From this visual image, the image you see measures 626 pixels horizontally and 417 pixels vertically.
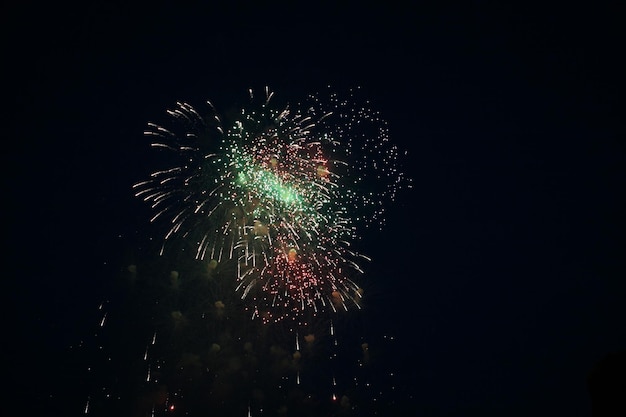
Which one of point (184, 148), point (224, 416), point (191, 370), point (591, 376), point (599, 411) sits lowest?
point (599, 411)

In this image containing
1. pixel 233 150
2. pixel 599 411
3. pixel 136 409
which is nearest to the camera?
pixel 599 411

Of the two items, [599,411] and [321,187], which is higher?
[321,187]

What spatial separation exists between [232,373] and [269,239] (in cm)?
1378

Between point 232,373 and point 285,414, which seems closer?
point 232,373

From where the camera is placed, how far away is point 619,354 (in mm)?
4020

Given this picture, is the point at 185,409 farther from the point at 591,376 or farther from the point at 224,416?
the point at 591,376

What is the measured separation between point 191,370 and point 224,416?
327 cm

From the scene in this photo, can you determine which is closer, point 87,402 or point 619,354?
point 619,354

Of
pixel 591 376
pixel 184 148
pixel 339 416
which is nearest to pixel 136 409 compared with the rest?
pixel 339 416

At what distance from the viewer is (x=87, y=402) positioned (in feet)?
83.1

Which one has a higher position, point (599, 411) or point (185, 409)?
point (185, 409)

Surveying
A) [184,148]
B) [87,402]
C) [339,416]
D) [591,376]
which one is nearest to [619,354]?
[591,376]

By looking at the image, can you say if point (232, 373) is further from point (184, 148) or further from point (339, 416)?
point (184, 148)

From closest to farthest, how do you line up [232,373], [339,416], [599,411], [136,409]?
[599,411] < [136,409] < [232,373] < [339,416]
